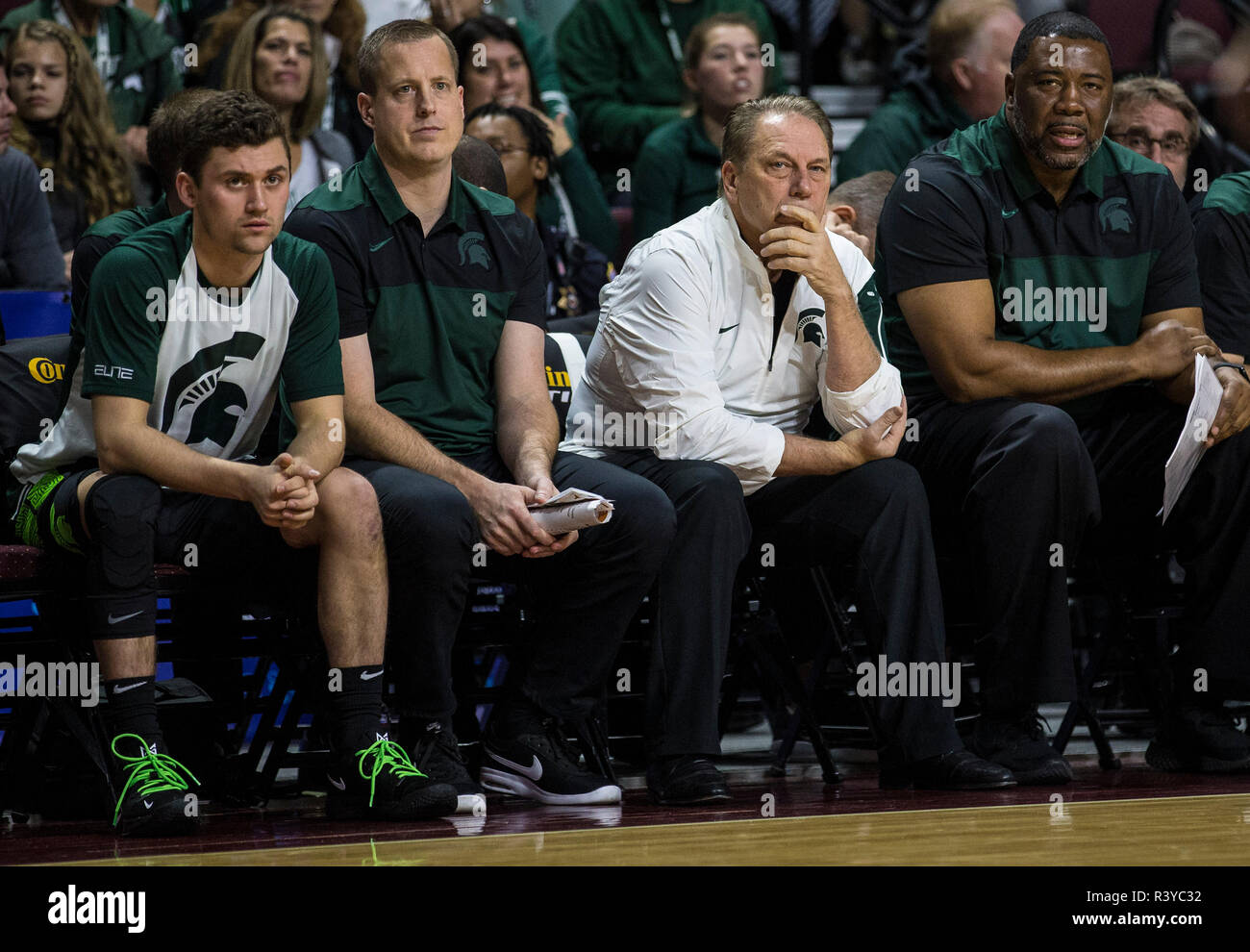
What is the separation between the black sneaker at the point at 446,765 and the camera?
3277 millimetres

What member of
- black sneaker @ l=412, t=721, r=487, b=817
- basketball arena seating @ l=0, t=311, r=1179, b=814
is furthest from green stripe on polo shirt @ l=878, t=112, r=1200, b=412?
black sneaker @ l=412, t=721, r=487, b=817

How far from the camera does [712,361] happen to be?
370 centimetres

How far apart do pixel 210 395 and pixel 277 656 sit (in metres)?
0.58

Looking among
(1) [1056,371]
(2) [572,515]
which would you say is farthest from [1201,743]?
(2) [572,515]

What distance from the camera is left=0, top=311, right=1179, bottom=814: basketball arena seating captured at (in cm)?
347

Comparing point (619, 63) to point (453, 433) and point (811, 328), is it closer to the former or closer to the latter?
point (811, 328)

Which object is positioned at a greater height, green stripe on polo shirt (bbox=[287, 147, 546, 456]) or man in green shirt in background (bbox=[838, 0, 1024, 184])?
man in green shirt in background (bbox=[838, 0, 1024, 184])

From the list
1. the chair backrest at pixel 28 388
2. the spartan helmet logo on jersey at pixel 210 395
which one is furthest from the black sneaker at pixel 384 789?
the chair backrest at pixel 28 388

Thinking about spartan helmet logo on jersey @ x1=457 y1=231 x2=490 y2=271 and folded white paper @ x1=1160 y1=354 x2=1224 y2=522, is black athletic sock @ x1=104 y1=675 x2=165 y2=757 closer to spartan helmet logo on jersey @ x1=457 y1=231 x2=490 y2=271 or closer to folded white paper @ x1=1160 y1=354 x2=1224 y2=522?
spartan helmet logo on jersey @ x1=457 y1=231 x2=490 y2=271

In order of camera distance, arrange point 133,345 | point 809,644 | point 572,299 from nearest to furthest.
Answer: point 133,345, point 809,644, point 572,299

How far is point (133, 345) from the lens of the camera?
337 cm
